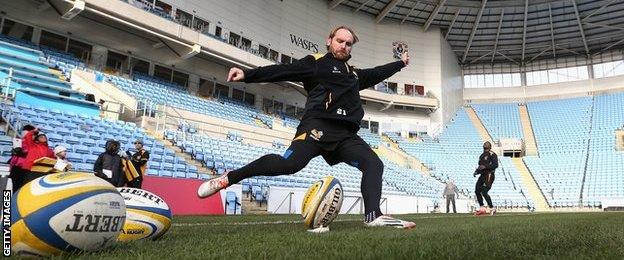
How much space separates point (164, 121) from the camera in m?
18.5

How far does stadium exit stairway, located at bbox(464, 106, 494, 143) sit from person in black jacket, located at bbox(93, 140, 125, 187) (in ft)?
121

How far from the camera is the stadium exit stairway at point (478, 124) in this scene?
4025 cm

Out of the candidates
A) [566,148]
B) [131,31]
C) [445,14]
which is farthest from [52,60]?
[566,148]

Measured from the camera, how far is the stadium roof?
35062mm

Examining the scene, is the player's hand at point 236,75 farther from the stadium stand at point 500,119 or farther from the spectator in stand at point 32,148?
the stadium stand at point 500,119

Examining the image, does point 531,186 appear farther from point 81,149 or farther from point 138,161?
point 138,161

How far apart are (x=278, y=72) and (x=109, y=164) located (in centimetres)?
537

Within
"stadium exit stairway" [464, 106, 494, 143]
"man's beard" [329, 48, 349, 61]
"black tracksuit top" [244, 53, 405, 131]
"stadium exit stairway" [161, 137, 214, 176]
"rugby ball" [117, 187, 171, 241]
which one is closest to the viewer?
"rugby ball" [117, 187, 171, 241]

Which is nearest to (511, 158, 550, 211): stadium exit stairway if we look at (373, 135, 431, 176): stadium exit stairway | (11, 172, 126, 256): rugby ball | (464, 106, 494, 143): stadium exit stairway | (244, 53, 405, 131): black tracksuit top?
(464, 106, 494, 143): stadium exit stairway

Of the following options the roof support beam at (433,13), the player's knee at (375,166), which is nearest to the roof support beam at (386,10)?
the roof support beam at (433,13)

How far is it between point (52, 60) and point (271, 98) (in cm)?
1684

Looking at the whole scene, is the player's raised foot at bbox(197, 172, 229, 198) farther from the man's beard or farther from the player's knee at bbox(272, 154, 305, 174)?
the man's beard

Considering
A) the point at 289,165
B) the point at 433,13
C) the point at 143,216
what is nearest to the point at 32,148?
the point at 143,216

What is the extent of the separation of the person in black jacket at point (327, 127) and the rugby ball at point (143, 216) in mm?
539
